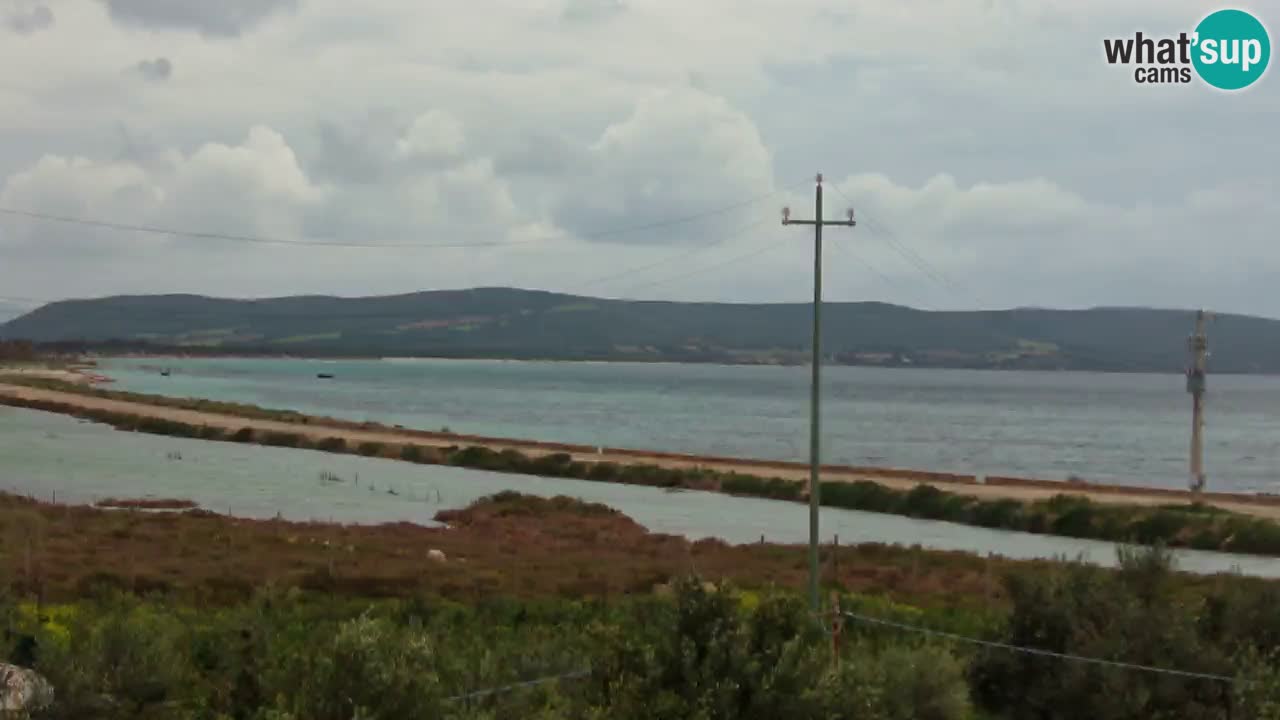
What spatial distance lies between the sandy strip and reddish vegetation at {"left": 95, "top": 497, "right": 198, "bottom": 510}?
115 feet

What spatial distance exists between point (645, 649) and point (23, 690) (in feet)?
23.1

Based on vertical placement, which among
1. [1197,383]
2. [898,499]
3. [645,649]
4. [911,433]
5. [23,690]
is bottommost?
[898,499]

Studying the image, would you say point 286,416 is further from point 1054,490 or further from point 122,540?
point 122,540

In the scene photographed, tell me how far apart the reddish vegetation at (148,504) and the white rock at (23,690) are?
130 ft

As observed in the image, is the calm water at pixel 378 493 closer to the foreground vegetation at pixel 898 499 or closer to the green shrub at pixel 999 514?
the green shrub at pixel 999 514

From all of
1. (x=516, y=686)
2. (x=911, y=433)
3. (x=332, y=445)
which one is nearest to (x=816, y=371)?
(x=516, y=686)

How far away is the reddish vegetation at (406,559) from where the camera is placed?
1312 inches

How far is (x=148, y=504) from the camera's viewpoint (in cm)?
5519

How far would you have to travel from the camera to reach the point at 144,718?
16203mm

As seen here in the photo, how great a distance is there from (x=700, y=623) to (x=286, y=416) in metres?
118

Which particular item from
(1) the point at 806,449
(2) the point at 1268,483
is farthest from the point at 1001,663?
(1) the point at 806,449

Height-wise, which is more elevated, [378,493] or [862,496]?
[862,496]

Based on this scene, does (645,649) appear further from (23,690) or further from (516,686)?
(23,690)

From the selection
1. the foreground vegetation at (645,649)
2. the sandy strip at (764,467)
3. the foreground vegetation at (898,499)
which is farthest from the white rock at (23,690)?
the sandy strip at (764,467)
